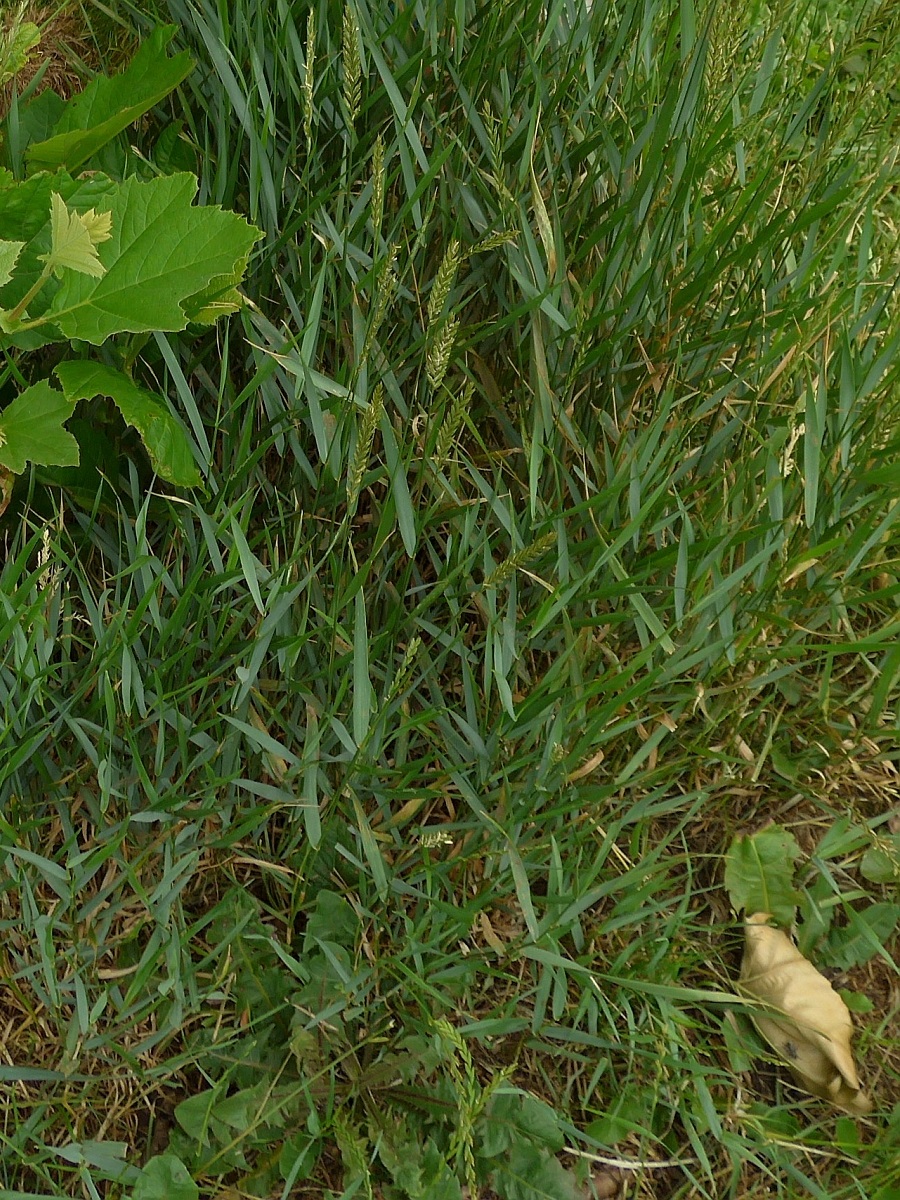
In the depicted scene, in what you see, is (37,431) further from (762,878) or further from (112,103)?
(762,878)

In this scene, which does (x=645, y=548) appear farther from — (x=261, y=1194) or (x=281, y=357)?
(x=261, y=1194)

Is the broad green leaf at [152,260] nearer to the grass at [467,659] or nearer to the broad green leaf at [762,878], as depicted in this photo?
the grass at [467,659]

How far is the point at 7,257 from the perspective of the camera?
51.3 inches

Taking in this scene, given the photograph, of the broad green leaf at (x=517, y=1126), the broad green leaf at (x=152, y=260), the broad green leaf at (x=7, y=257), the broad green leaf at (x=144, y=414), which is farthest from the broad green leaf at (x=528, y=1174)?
the broad green leaf at (x=7, y=257)

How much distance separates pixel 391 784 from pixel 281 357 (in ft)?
1.99

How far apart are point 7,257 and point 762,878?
1.38 m

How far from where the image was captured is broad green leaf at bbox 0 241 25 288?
1.28 metres

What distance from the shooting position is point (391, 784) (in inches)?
60.1

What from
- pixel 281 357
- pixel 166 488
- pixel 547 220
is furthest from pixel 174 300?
pixel 547 220

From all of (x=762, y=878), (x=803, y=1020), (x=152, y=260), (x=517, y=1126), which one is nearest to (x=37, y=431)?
(x=152, y=260)

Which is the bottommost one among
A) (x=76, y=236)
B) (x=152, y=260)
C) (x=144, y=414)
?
(x=144, y=414)

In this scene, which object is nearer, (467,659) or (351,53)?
(351,53)

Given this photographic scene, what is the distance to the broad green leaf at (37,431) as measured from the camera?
1347mm

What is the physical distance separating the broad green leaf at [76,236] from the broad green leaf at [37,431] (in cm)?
22
